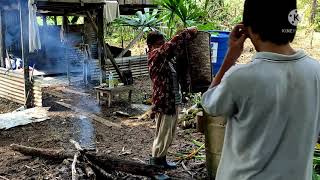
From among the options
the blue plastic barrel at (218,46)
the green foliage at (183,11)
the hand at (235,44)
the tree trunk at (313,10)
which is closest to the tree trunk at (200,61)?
the blue plastic barrel at (218,46)

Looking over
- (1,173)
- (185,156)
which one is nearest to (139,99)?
(185,156)

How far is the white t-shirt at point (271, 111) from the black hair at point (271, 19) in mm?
73

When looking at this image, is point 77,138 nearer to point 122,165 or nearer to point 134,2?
point 122,165

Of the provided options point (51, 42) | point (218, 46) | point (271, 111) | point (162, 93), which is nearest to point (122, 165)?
point (162, 93)

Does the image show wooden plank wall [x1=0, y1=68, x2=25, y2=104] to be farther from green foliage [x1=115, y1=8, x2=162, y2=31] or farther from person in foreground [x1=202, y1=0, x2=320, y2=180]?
person in foreground [x1=202, y1=0, x2=320, y2=180]

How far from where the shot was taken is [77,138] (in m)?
6.48

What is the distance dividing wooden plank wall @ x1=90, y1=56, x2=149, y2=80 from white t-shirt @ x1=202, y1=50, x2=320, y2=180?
10593mm

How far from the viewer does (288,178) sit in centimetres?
144

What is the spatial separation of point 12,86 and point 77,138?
3756 millimetres

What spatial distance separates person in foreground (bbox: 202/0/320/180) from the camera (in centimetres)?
137

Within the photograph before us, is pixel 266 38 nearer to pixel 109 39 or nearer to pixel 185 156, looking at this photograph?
pixel 185 156

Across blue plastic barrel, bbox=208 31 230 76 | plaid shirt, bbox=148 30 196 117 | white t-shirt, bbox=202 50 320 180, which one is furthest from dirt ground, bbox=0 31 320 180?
white t-shirt, bbox=202 50 320 180

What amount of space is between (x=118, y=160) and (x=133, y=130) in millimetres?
2470

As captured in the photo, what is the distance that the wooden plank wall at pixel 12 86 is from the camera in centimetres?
908
